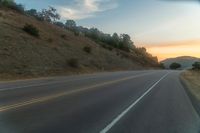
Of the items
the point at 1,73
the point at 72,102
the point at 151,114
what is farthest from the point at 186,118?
the point at 1,73

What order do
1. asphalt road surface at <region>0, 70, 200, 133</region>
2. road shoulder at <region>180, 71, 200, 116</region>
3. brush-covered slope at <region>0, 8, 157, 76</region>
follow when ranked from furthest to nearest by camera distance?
brush-covered slope at <region>0, 8, 157, 76</region>, road shoulder at <region>180, 71, 200, 116</region>, asphalt road surface at <region>0, 70, 200, 133</region>

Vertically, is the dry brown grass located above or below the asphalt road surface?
below

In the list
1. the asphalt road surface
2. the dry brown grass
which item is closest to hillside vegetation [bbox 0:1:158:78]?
the dry brown grass

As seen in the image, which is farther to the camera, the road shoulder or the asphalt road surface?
the road shoulder

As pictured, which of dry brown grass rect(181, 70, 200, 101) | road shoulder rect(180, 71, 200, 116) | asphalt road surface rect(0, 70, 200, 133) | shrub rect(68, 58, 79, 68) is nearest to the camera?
asphalt road surface rect(0, 70, 200, 133)

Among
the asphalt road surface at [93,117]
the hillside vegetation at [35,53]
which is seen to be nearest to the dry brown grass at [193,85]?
the asphalt road surface at [93,117]

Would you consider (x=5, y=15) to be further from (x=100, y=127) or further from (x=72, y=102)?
(x=100, y=127)

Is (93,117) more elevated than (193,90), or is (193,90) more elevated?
(93,117)

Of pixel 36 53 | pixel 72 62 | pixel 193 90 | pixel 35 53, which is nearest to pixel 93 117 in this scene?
pixel 193 90

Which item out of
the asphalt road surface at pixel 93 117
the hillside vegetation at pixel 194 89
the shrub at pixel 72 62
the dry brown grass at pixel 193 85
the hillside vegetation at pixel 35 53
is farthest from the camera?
the shrub at pixel 72 62

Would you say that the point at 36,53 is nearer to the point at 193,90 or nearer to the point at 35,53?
the point at 35,53

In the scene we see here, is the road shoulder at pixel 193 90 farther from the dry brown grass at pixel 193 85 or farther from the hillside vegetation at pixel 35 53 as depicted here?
Result: the hillside vegetation at pixel 35 53

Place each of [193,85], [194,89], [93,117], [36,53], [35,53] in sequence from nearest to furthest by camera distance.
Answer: [93,117] → [194,89] → [193,85] → [35,53] → [36,53]

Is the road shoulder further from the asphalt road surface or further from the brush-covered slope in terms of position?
the brush-covered slope
